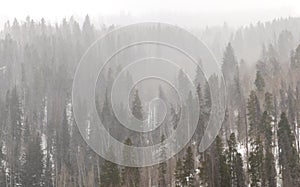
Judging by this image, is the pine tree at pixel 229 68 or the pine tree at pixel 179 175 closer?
the pine tree at pixel 179 175

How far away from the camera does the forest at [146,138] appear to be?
51.5m

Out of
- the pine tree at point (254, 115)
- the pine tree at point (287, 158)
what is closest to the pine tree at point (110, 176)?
the pine tree at point (254, 115)

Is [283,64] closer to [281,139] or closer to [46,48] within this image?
[281,139]

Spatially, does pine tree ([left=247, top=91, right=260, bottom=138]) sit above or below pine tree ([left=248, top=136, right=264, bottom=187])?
above

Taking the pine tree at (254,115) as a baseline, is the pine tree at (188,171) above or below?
below

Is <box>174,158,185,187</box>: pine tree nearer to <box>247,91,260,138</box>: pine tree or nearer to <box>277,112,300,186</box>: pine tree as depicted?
<box>247,91,260,138</box>: pine tree

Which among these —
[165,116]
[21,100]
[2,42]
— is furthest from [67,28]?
[165,116]

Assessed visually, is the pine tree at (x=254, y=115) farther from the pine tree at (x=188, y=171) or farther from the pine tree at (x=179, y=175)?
the pine tree at (x=179, y=175)

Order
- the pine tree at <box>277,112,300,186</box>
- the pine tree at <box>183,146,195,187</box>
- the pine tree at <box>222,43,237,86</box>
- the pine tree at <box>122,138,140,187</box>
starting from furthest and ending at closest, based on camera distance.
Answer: the pine tree at <box>222,43,237,86</box>
the pine tree at <box>122,138,140,187</box>
the pine tree at <box>183,146,195,187</box>
the pine tree at <box>277,112,300,186</box>

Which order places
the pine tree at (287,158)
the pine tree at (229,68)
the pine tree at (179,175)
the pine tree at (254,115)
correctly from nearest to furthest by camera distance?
1. the pine tree at (287,158)
2. the pine tree at (179,175)
3. the pine tree at (254,115)
4. the pine tree at (229,68)

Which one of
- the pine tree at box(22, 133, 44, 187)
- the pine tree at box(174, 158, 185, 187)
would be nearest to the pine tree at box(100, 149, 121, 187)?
the pine tree at box(174, 158, 185, 187)

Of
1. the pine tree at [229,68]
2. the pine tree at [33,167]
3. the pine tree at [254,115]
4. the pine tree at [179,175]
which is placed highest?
the pine tree at [229,68]

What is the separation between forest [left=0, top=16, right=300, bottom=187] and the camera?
51469mm

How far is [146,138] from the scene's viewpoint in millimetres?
71562
